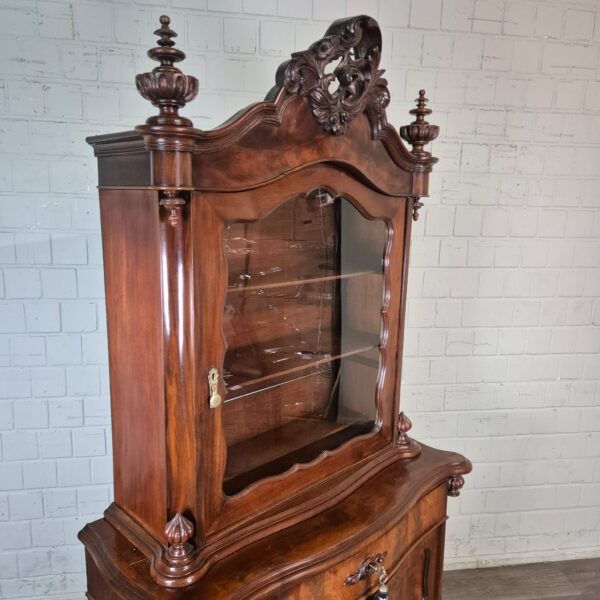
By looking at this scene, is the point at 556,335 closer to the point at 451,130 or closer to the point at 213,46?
the point at 451,130

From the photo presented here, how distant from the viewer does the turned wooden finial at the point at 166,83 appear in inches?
30.6

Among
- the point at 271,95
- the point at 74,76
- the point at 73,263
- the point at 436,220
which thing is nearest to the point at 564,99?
the point at 436,220

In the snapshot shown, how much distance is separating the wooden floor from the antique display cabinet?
81 centimetres

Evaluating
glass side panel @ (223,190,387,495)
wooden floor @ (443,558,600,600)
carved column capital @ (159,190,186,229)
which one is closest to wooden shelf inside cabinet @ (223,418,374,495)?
glass side panel @ (223,190,387,495)

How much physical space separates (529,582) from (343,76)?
1.99m

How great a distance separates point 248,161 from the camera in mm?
915

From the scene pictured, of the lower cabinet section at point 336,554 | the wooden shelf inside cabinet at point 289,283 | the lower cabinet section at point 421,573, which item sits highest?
the wooden shelf inside cabinet at point 289,283

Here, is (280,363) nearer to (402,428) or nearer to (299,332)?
(299,332)

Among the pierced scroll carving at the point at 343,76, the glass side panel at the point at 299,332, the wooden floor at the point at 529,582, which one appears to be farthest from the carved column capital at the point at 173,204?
the wooden floor at the point at 529,582

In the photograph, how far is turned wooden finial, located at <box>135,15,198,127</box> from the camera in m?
0.78

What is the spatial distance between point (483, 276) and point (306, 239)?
38.9 inches

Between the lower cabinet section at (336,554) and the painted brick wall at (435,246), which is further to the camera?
the painted brick wall at (435,246)

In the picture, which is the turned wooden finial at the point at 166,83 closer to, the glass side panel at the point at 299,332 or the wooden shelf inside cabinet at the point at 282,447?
the glass side panel at the point at 299,332

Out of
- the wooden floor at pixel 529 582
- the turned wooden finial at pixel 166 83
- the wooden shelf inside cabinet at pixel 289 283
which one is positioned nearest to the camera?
the turned wooden finial at pixel 166 83
